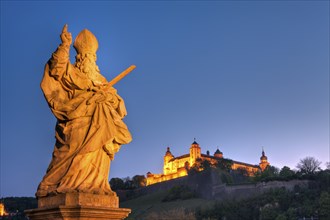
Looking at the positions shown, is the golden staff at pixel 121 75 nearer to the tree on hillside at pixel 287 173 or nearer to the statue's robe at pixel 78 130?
the statue's robe at pixel 78 130

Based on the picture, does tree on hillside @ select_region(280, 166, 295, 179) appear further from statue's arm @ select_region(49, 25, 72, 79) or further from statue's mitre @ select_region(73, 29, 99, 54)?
statue's arm @ select_region(49, 25, 72, 79)

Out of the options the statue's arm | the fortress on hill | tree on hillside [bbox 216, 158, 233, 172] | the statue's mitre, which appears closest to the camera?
the statue's arm

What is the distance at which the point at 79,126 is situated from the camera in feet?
16.0

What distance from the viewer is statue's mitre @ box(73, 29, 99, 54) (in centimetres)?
530

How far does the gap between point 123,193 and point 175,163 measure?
32464mm

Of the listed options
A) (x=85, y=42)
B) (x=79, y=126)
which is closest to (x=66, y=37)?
(x=85, y=42)

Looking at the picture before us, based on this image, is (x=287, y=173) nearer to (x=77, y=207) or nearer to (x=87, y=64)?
(x=87, y=64)

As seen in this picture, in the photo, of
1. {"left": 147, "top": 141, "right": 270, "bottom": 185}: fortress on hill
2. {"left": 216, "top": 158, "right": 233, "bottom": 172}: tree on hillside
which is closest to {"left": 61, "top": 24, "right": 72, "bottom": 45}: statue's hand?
{"left": 216, "top": 158, "right": 233, "bottom": 172}: tree on hillside

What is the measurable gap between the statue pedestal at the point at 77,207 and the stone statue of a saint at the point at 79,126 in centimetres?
7

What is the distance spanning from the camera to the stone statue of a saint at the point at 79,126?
4742 mm

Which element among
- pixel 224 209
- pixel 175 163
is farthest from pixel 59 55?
pixel 175 163

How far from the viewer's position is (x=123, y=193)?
333ft

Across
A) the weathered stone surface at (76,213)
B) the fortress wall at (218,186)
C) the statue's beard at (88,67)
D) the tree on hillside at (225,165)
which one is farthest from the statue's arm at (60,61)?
the tree on hillside at (225,165)

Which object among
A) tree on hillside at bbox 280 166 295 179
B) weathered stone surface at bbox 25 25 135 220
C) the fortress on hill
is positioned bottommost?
weathered stone surface at bbox 25 25 135 220
